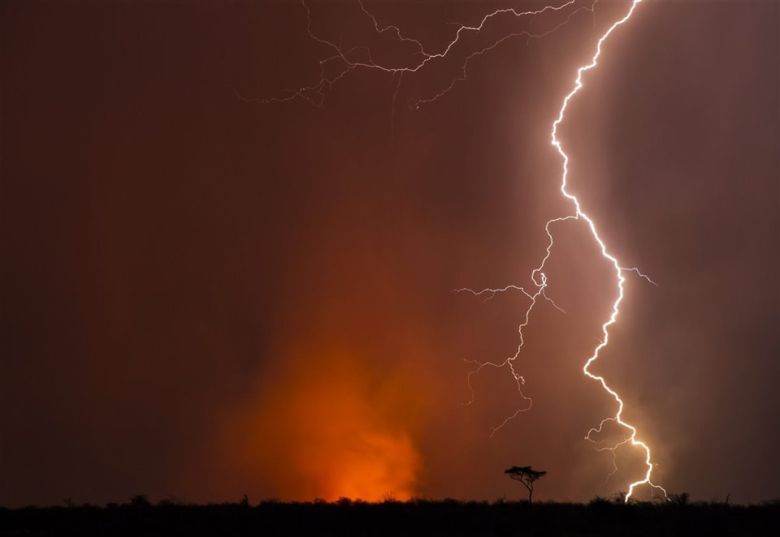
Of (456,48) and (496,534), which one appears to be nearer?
(496,534)

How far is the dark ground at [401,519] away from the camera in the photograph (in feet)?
28.9

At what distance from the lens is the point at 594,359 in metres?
16.4

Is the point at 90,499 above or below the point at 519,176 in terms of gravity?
below

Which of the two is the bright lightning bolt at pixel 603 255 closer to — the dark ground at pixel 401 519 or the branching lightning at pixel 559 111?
the branching lightning at pixel 559 111

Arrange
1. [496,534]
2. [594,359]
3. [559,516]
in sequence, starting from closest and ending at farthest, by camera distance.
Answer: [496,534], [559,516], [594,359]

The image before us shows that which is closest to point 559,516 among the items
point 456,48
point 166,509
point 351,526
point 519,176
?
point 351,526

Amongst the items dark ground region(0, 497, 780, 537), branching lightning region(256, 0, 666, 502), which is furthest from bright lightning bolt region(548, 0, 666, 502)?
dark ground region(0, 497, 780, 537)

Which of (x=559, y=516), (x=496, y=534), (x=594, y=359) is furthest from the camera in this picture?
(x=594, y=359)

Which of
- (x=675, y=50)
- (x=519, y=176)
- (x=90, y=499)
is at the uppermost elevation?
(x=675, y=50)

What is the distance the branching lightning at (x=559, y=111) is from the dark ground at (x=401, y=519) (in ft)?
18.9

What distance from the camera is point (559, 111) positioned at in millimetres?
16516

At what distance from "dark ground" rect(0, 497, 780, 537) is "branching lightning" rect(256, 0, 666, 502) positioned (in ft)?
18.9

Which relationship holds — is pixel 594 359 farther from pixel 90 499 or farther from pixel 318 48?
pixel 90 499

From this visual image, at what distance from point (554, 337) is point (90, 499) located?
37.5 ft
